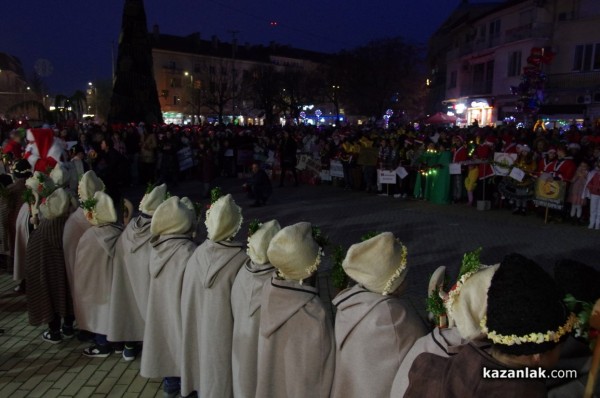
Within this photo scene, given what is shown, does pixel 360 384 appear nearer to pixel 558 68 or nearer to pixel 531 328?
pixel 531 328

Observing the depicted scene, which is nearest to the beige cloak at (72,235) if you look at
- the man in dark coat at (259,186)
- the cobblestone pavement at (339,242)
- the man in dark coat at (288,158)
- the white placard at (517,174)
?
the cobblestone pavement at (339,242)

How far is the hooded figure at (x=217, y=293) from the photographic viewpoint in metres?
4.26

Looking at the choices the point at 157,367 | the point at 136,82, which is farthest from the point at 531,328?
the point at 136,82

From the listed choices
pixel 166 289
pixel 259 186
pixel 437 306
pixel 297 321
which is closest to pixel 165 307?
pixel 166 289

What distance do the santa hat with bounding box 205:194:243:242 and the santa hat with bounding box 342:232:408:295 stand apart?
4.68 feet

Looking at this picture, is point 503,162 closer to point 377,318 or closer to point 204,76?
point 377,318

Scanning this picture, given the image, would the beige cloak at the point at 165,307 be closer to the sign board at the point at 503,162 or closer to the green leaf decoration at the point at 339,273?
the green leaf decoration at the point at 339,273

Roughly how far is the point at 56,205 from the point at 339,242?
19.6 feet

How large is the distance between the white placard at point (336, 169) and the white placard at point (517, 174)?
6.50 m

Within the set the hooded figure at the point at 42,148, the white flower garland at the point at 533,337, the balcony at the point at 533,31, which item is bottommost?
the white flower garland at the point at 533,337

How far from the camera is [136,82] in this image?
3002 centimetres

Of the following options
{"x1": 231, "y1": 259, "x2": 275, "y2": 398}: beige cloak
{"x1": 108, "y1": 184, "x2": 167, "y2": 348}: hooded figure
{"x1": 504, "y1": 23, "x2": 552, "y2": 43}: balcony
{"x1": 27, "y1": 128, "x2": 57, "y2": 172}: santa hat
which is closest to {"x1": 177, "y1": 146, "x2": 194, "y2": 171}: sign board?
{"x1": 27, "y1": 128, "x2": 57, "y2": 172}: santa hat

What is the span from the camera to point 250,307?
3.95m

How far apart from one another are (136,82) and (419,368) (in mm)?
30546
